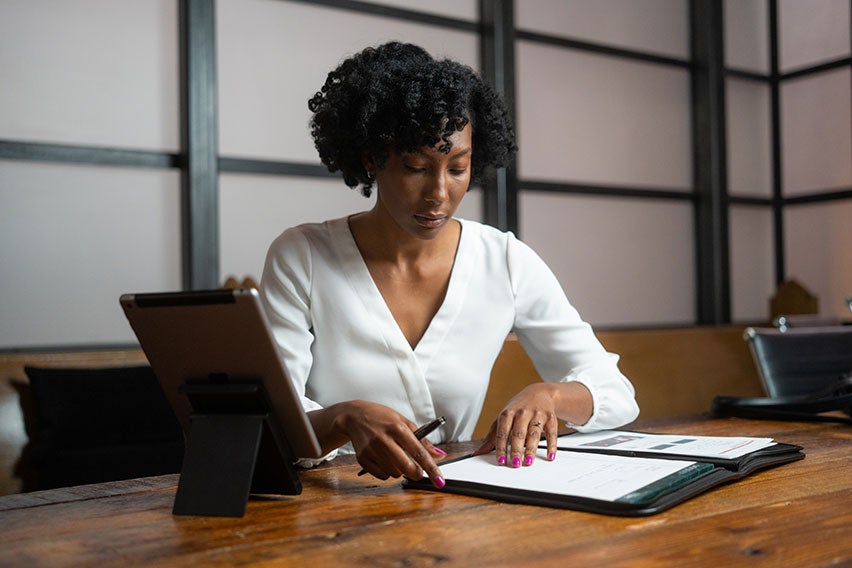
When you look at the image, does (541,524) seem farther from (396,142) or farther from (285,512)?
(396,142)

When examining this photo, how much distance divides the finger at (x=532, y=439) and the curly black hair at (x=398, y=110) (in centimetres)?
53

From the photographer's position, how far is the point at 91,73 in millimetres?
3064

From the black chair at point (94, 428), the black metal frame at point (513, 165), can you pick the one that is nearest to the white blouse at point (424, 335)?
the black chair at point (94, 428)

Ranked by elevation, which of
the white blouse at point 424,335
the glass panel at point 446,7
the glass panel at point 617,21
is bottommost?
the white blouse at point 424,335

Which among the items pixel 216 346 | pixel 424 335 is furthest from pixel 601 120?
pixel 216 346

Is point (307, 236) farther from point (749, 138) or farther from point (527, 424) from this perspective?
point (749, 138)

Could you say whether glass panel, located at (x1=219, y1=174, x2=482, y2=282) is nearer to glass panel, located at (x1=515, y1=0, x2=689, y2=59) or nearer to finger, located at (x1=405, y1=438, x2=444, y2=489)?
glass panel, located at (x1=515, y1=0, x2=689, y2=59)

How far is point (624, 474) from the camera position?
3.77ft

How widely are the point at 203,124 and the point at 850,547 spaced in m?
2.72

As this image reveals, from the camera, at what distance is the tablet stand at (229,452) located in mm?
1053

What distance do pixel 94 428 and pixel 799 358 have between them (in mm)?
1811

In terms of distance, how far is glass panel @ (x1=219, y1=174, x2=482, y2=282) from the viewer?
11.0 ft

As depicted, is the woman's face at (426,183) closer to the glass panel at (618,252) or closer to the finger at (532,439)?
the finger at (532,439)

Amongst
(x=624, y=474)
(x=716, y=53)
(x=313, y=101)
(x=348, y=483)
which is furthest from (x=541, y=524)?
(x=716, y=53)
